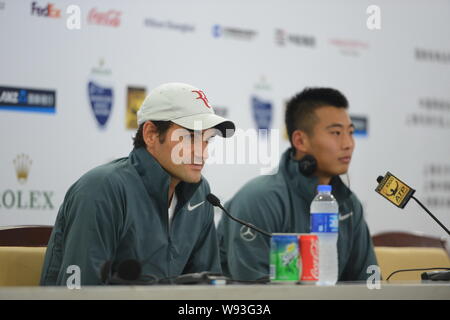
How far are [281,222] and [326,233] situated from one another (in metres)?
0.60

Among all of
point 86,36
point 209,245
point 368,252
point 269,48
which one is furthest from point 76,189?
point 269,48

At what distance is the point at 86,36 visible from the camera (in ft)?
10.4

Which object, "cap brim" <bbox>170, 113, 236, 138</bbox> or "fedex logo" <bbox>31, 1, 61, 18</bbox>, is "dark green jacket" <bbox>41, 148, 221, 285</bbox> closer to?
"cap brim" <bbox>170, 113, 236, 138</bbox>

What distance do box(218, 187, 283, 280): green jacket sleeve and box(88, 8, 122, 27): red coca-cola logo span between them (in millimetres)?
1149

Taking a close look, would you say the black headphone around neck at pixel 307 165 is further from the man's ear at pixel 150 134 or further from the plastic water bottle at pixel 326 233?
the man's ear at pixel 150 134

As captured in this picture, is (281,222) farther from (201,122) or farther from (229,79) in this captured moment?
(229,79)

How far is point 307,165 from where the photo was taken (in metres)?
2.57


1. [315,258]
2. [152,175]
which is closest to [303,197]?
[152,175]

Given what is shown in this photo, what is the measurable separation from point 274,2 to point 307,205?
5.10 feet

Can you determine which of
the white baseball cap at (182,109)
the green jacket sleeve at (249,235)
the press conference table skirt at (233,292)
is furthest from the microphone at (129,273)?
the green jacket sleeve at (249,235)

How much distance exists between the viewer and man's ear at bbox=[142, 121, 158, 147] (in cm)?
202

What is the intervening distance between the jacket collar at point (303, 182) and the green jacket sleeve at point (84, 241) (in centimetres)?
91

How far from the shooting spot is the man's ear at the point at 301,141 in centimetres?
280
